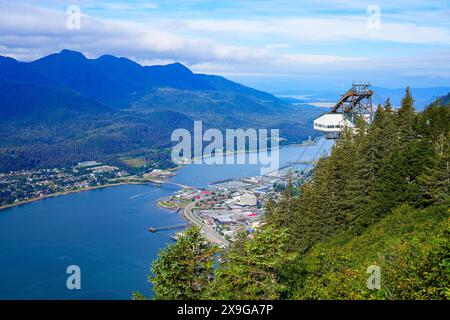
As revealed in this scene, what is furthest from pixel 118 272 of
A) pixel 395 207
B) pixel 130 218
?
pixel 395 207

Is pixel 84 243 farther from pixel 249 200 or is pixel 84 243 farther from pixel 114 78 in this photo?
pixel 114 78

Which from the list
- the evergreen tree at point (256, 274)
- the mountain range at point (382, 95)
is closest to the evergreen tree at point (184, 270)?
the evergreen tree at point (256, 274)

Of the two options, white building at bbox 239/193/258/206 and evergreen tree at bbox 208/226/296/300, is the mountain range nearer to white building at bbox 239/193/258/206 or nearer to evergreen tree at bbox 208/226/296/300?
white building at bbox 239/193/258/206

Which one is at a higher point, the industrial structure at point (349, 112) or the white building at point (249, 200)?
the industrial structure at point (349, 112)
